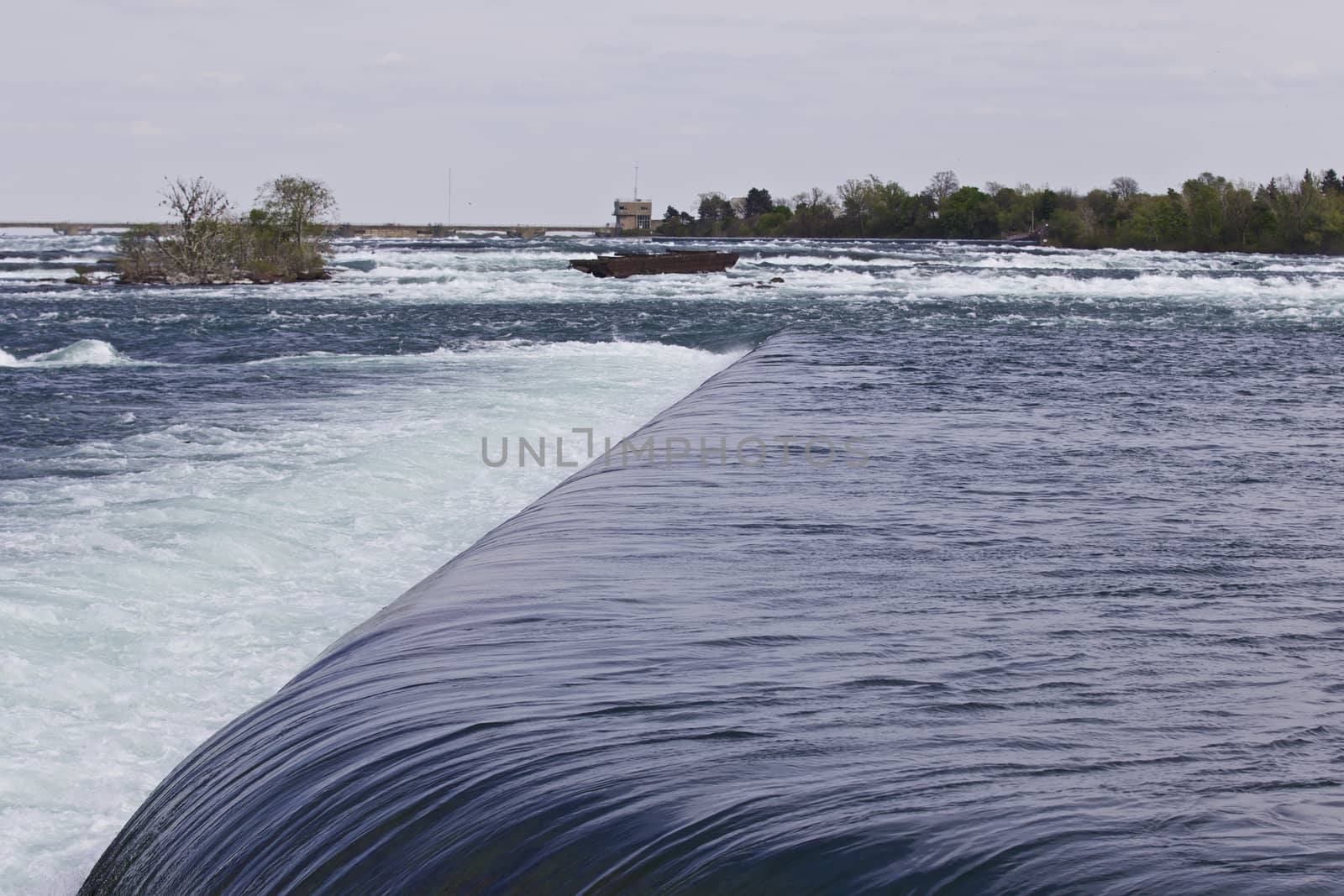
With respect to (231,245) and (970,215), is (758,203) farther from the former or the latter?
(231,245)

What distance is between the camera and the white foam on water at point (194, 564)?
19.8 feet

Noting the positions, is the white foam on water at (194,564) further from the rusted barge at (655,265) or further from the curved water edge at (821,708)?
the rusted barge at (655,265)

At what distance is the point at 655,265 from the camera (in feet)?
199

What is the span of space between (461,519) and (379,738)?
667cm

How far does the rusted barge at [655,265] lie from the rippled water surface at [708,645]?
42.2m

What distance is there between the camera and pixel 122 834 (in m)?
4.91

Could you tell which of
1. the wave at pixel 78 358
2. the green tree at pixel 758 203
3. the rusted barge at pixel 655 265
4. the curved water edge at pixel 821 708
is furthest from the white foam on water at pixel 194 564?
the green tree at pixel 758 203

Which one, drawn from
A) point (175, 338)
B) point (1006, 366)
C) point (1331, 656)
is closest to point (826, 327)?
point (1006, 366)

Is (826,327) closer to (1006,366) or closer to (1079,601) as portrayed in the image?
(1006,366)

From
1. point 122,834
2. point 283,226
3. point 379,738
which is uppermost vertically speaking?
point 283,226

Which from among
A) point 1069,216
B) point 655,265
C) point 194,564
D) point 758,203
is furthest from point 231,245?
point 758,203

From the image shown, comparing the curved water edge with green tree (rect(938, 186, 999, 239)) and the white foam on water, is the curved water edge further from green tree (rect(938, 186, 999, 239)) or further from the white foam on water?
green tree (rect(938, 186, 999, 239))

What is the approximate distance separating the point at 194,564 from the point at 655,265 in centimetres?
5210

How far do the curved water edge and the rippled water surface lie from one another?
2 cm
